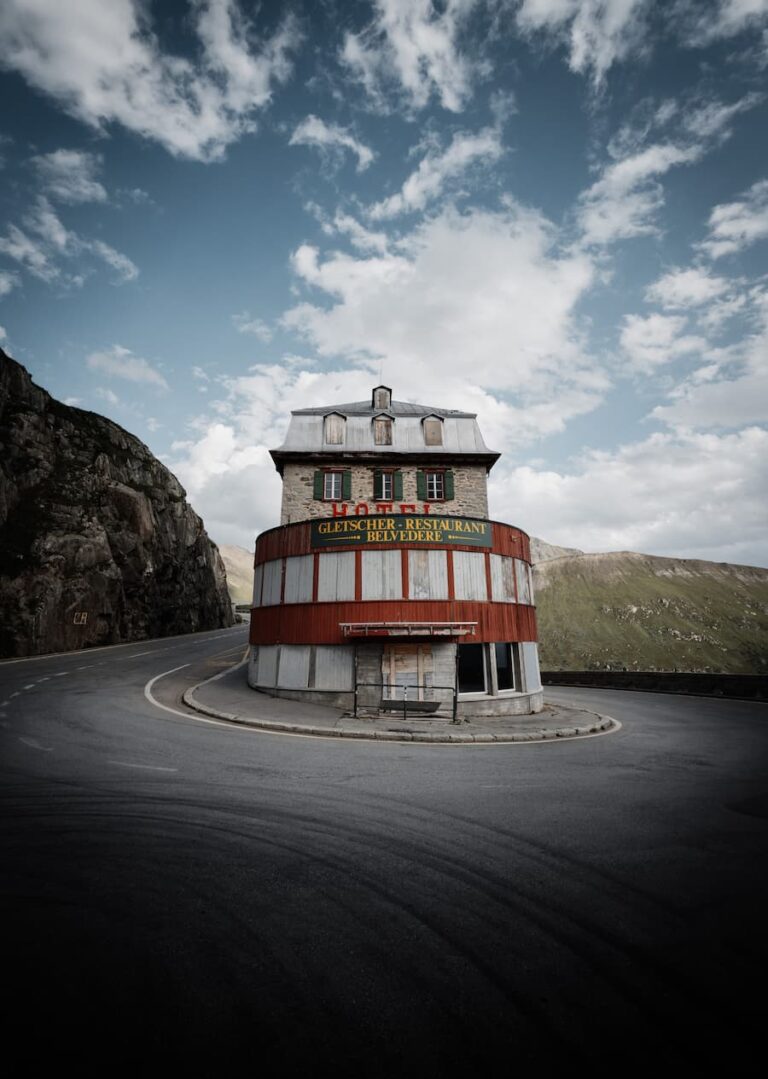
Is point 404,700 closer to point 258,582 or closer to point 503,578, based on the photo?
point 503,578

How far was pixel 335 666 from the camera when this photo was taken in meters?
16.8

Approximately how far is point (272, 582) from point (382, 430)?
36.4 ft

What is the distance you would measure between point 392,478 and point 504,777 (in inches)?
719

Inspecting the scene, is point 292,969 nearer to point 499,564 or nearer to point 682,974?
point 682,974

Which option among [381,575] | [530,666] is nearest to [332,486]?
[381,575]

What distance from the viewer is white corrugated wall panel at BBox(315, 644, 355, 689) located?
16625mm

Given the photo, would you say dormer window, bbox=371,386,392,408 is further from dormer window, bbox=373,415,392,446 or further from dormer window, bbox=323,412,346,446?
dormer window, bbox=323,412,346,446

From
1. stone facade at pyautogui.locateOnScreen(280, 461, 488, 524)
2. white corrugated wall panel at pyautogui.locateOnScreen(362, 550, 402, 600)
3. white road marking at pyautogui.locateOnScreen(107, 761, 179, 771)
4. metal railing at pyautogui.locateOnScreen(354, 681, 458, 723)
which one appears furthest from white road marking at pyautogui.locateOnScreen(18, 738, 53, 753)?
stone facade at pyautogui.locateOnScreen(280, 461, 488, 524)

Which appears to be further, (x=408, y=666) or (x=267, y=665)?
(x=267, y=665)

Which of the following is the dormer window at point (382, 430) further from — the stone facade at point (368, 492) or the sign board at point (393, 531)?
the sign board at point (393, 531)

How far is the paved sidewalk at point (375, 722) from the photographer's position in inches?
484

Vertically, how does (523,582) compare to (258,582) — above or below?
below

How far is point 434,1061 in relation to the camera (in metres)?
2.67

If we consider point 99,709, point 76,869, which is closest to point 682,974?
point 76,869
